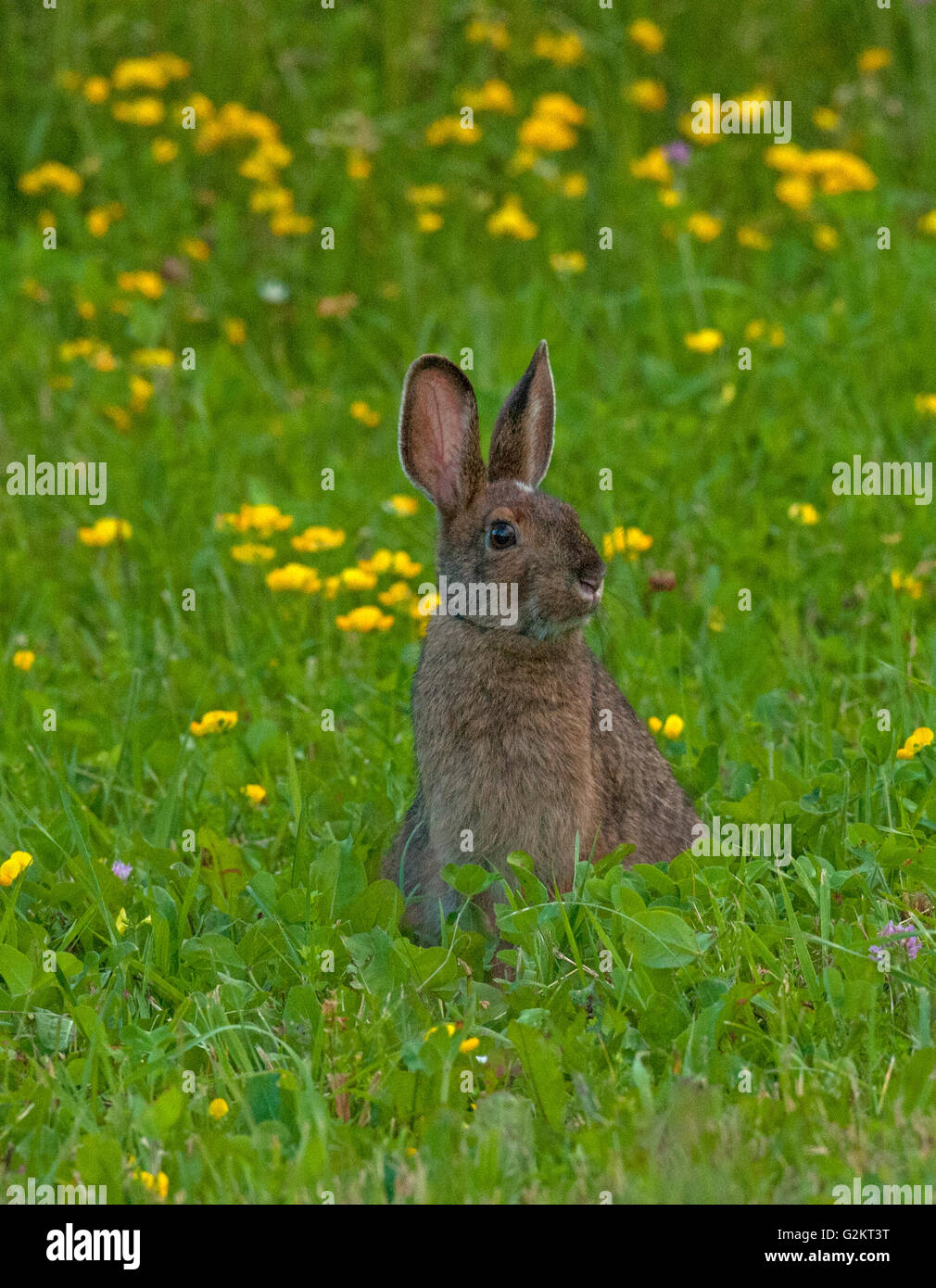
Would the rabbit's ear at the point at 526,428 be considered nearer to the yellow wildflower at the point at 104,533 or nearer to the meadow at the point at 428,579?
the meadow at the point at 428,579

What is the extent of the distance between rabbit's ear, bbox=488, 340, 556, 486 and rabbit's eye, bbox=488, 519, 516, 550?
251 mm

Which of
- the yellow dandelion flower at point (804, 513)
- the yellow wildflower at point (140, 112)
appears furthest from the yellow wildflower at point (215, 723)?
the yellow wildflower at point (140, 112)

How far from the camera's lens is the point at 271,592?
6246 mm

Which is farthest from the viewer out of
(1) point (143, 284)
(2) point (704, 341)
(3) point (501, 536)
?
(1) point (143, 284)

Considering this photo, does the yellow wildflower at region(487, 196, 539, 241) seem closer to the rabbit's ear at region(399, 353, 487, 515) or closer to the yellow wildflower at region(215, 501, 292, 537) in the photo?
the yellow wildflower at region(215, 501, 292, 537)

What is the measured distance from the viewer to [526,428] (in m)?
4.49

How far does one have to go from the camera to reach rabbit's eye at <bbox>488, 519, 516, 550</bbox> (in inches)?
168

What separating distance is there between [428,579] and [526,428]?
182 centimetres

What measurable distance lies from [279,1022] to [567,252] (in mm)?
5537

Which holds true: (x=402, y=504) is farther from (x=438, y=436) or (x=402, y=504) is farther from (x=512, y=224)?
(x=512, y=224)

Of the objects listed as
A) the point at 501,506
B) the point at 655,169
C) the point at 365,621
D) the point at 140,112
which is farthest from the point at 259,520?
the point at 140,112

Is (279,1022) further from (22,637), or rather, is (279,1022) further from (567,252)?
(567,252)
